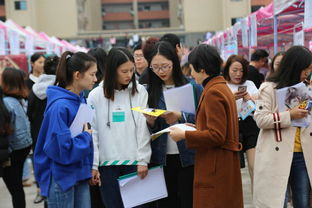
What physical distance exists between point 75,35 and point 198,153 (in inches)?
1836

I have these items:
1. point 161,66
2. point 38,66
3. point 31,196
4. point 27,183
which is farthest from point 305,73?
point 27,183

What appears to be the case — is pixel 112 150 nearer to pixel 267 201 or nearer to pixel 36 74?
pixel 267 201

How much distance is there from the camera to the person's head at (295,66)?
2924 millimetres

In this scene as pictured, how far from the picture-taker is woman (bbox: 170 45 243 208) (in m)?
2.43

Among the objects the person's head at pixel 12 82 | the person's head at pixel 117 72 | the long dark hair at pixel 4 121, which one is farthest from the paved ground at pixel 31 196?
the person's head at pixel 117 72

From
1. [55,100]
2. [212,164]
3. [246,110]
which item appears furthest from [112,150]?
[246,110]

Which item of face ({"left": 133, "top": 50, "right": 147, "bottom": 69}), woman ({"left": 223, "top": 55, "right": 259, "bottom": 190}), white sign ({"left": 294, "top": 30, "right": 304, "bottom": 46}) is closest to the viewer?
face ({"left": 133, "top": 50, "right": 147, "bottom": 69})

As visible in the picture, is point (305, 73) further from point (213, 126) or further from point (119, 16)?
point (119, 16)

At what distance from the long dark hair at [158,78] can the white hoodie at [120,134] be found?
0.11 metres

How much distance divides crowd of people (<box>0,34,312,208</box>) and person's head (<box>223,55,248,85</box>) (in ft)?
3.72

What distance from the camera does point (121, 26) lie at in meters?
59.9

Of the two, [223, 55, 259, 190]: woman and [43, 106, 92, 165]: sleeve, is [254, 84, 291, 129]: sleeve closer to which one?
[223, 55, 259, 190]: woman

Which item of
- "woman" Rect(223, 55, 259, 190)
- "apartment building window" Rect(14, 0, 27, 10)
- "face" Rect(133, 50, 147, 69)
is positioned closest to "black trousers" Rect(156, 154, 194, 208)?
"woman" Rect(223, 55, 259, 190)

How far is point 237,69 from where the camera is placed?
14.8 feet
